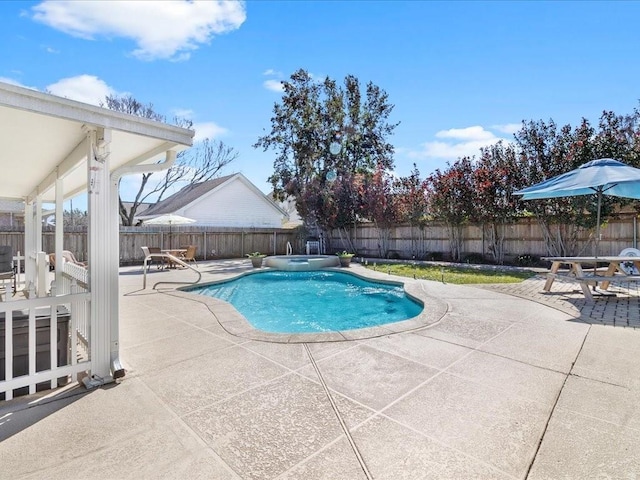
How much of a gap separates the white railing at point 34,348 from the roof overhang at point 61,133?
58.0 inches

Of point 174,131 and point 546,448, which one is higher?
point 174,131

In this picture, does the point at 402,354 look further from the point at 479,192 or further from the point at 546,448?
the point at 479,192

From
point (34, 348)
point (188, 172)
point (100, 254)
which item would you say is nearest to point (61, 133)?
point (100, 254)

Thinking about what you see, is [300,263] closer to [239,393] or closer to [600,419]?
[239,393]

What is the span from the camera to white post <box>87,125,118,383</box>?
2.98m

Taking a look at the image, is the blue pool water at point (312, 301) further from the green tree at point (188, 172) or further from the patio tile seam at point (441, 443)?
the green tree at point (188, 172)

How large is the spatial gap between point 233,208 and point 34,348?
62.0ft

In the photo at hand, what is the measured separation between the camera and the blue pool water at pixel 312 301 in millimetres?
6376

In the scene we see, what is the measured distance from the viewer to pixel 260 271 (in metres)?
11.4

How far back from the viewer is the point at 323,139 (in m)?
18.8

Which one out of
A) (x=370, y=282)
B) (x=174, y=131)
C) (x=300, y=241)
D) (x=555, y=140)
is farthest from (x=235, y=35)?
(x=300, y=241)

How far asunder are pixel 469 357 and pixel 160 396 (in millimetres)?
2909

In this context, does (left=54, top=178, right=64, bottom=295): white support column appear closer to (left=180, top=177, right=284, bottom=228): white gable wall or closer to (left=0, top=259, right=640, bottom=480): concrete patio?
(left=0, top=259, right=640, bottom=480): concrete patio

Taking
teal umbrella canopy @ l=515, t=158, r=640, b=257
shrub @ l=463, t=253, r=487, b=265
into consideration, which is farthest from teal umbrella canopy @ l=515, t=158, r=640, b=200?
shrub @ l=463, t=253, r=487, b=265
